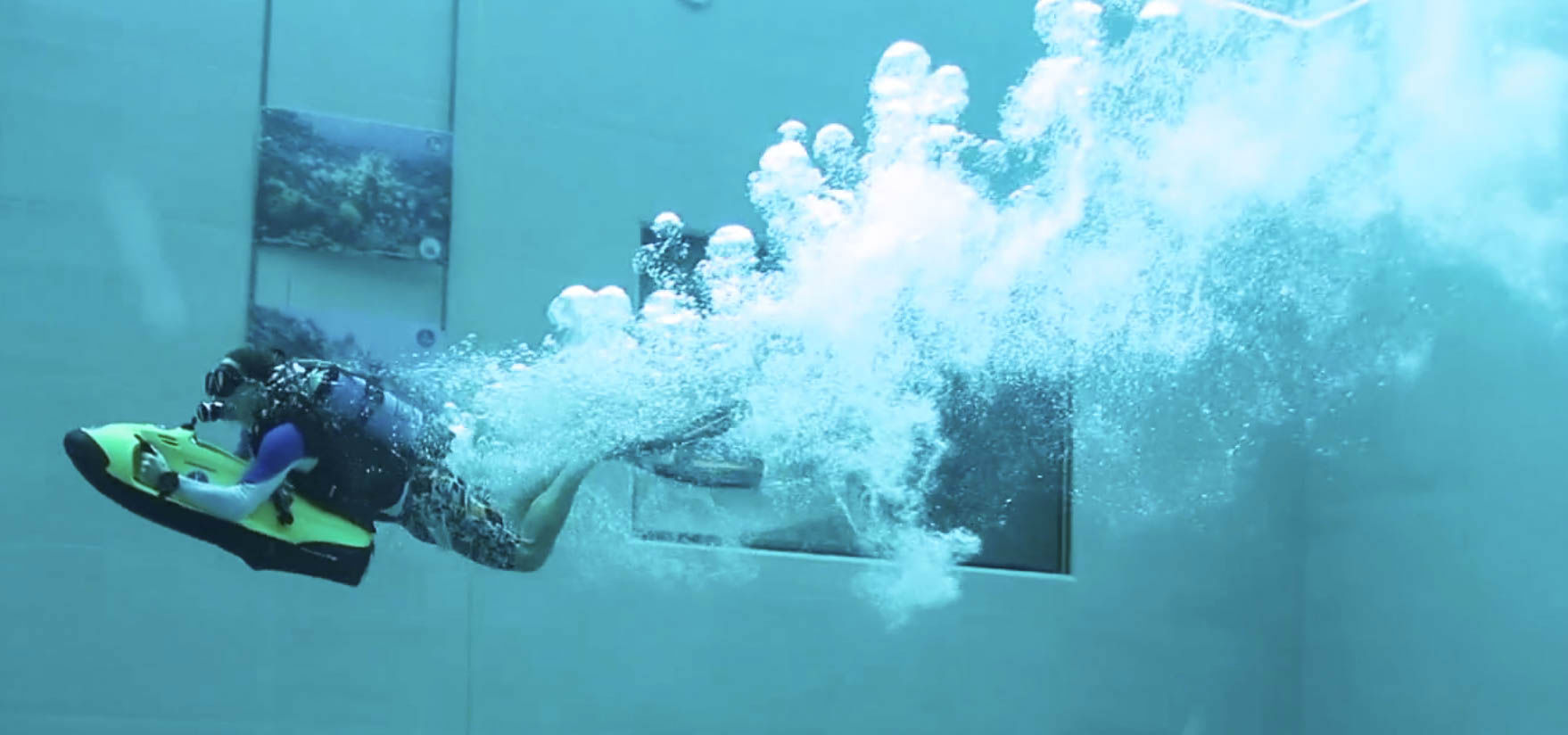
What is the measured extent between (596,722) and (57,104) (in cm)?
252

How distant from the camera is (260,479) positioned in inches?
141

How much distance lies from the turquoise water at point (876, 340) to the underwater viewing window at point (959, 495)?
58mm

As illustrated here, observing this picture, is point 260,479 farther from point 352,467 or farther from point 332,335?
point 332,335

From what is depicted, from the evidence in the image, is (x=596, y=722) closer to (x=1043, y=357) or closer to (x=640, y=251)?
(x=640, y=251)

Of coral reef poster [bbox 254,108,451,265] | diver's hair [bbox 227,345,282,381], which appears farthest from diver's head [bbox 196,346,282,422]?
coral reef poster [bbox 254,108,451,265]

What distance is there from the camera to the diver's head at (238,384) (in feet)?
12.5

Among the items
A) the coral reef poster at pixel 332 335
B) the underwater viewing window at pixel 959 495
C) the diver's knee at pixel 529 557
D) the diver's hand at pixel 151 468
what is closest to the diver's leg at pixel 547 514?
the diver's knee at pixel 529 557

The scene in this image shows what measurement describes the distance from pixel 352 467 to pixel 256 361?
0.50m

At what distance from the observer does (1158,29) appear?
5.31 m

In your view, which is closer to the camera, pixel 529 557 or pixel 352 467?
pixel 352 467

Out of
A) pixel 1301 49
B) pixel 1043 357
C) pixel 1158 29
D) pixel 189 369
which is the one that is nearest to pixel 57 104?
pixel 189 369

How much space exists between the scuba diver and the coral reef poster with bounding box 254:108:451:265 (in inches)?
17.1

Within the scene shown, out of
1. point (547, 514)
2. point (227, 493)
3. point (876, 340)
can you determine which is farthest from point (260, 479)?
point (876, 340)

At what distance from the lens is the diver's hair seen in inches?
153
